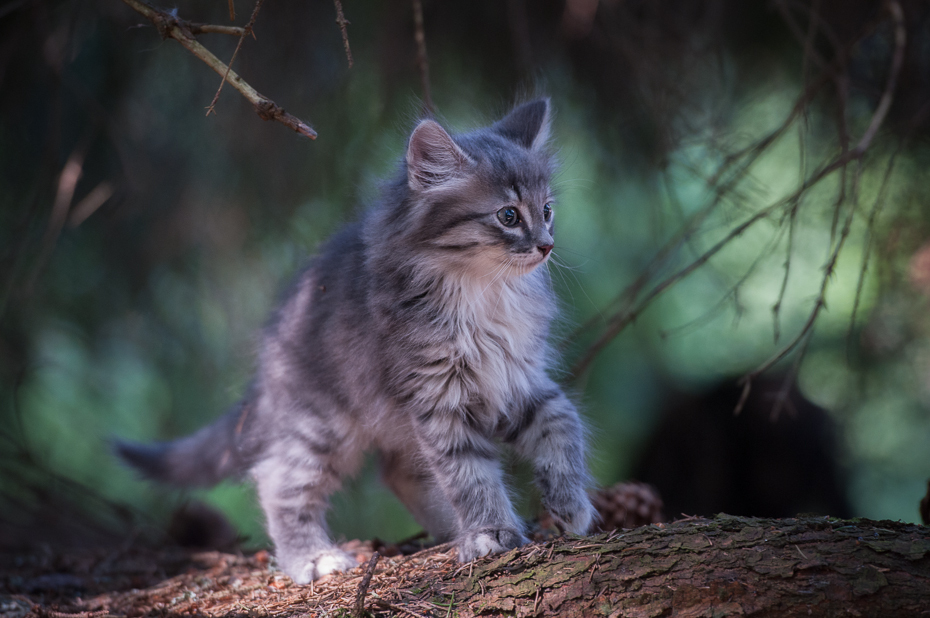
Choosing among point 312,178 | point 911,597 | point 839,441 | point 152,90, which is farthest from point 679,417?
point 152,90

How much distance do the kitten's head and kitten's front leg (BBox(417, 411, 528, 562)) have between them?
1.97 feet

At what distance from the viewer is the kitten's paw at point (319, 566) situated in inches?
103

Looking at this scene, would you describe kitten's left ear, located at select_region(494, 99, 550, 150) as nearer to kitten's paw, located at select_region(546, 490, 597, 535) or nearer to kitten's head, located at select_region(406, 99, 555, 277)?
kitten's head, located at select_region(406, 99, 555, 277)

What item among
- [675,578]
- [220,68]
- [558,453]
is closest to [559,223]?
[558,453]

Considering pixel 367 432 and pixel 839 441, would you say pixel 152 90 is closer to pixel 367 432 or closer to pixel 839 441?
pixel 367 432

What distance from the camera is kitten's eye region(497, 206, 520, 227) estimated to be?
263cm

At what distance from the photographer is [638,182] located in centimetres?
422

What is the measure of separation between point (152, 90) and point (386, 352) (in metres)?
2.73

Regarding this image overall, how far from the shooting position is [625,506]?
311 cm

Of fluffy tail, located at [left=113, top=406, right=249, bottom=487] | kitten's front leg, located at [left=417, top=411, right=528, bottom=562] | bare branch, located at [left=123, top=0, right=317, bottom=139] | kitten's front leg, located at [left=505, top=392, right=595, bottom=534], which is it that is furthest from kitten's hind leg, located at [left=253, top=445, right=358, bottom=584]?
bare branch, located at [left=123, top=0, right=317, bottom=139]

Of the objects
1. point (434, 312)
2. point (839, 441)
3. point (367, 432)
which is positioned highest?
point (839, 441)

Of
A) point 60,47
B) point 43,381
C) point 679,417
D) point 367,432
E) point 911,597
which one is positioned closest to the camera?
point 911,597

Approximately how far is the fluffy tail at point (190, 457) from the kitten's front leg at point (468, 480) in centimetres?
133

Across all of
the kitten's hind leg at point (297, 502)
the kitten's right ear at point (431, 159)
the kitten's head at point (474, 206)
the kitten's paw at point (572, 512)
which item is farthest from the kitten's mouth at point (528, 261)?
the kitten's hind leg at point (297, 502)
